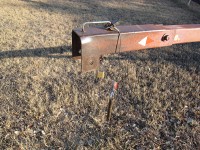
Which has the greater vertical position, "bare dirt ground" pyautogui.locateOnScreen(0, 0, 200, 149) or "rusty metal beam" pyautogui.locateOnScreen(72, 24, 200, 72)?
"rusty metal beam" pyautogui.locateOnScreen(72, 24, 200, 72)

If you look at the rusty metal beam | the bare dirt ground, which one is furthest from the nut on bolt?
the bare dirt ground

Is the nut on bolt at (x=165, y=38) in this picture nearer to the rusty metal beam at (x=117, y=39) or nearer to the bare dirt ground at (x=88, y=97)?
the rusty metal beam at (x=117, y=39)

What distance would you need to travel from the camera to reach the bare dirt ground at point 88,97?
3.40 m

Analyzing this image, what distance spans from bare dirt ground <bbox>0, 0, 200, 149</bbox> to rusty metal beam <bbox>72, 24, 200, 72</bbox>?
146 centimetres

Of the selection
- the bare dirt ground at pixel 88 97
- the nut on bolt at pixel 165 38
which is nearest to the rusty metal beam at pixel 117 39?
the nut on bolt at pixel 165 38

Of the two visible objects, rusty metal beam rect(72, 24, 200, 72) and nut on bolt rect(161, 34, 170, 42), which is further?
nut on bolt rect(161, 34, 170, 42)

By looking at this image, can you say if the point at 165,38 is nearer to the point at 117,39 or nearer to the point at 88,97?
the point at 117,39

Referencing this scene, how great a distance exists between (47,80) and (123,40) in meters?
2.48

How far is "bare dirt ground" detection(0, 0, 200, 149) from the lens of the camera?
3.40 m

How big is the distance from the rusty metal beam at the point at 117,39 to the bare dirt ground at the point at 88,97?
1.46 meters

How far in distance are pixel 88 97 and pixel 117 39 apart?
194 cm

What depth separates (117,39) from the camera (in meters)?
2.41

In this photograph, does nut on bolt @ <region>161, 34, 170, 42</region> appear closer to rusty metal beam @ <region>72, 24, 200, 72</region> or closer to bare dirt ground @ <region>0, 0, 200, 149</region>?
rusty metal beam @ <region>72, 24, 200, 72</region>

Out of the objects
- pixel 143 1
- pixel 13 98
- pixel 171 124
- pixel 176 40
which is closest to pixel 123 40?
pixel 176 40
